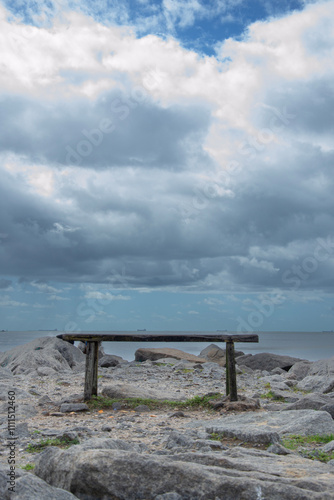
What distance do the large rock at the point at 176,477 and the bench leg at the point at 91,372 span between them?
6.51 metres

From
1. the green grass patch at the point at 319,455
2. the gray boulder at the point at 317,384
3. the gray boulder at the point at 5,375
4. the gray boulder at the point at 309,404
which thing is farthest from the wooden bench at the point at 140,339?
the gray boulder at the point at 5,375

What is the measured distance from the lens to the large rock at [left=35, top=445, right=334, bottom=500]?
369 cm

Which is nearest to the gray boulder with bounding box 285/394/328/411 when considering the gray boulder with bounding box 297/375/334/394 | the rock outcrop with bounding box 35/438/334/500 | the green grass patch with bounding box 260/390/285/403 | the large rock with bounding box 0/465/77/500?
the green grass patch with bounding box 260/390/285/403

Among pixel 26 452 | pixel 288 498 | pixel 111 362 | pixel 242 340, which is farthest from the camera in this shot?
pixel 111 362

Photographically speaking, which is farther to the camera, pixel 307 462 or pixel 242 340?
pixel 242 340

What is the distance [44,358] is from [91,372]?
10.3 metres

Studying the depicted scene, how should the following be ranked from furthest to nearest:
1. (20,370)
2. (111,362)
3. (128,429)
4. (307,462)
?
(111,362) < (20,370) < (128,429) < (307,462)

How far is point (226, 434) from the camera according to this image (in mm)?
6754

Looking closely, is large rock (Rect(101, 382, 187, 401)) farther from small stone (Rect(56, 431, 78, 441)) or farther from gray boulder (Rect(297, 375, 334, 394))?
gray boulder (Rect(297, 375, 334, 394))

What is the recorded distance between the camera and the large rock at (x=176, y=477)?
369 cm

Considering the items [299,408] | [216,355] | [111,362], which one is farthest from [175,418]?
[216,355]

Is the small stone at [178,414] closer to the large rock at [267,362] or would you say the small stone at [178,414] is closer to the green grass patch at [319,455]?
the green grass patch at [319,455]

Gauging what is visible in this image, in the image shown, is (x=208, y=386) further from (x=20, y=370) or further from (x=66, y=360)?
(x=66, y=360)

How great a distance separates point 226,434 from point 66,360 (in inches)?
672
